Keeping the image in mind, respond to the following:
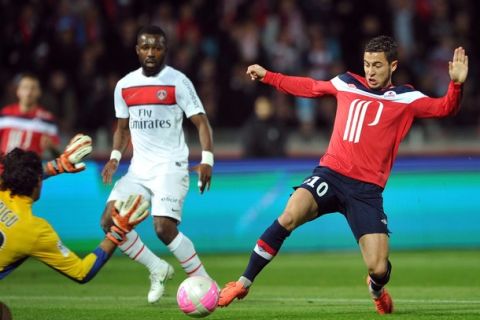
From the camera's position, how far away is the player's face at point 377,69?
A: 361 inches

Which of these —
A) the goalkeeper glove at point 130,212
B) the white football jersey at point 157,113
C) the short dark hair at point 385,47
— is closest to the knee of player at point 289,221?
the goalkeeper glove at point 130,212

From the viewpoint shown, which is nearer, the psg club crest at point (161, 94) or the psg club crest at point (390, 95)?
the psg club crest at point (390, 95)

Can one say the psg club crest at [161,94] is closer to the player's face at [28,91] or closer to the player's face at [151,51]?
the player's face at [151,51]

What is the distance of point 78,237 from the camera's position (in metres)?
15.0

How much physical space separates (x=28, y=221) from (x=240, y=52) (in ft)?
37.6

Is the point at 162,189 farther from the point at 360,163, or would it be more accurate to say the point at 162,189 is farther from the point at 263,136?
the point at 263,136

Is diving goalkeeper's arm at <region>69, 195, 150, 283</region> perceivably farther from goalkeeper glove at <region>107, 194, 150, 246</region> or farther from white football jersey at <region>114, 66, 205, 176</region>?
white football jersey at <region>114, 66, 205, 176</region>

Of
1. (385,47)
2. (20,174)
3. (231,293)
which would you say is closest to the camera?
(20,174)

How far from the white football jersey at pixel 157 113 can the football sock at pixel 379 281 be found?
2.30 m

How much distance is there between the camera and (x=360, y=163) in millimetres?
9180

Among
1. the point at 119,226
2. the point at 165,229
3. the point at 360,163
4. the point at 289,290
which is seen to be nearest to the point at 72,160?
the point at 119,226

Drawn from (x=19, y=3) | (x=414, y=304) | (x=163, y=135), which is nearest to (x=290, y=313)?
(x=414, y=304)

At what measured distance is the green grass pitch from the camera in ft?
30.5

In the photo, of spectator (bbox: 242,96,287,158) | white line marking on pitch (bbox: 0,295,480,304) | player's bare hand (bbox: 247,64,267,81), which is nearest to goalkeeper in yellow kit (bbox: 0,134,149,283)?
player's bare hand (bbox: 247,64,267,81)
